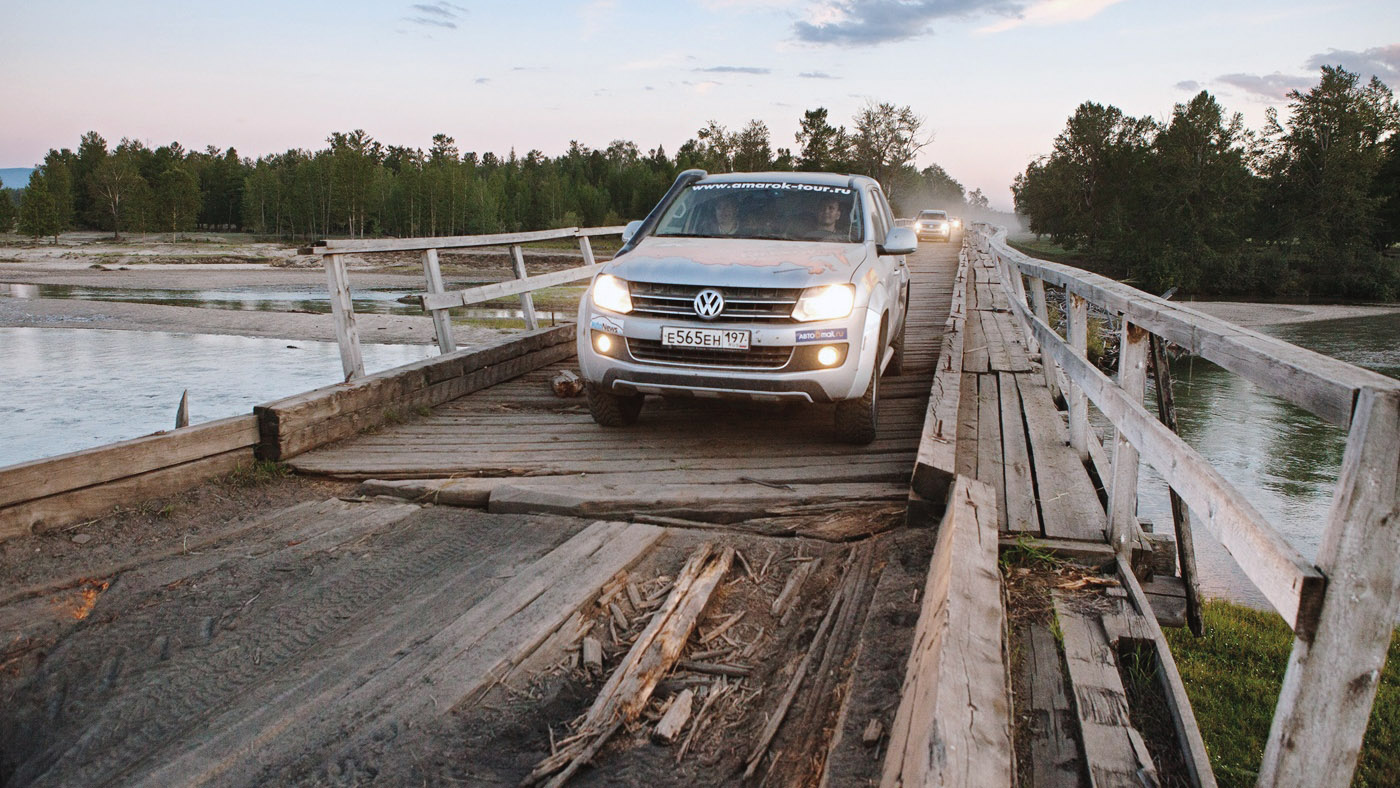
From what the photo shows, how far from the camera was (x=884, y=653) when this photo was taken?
128 inches

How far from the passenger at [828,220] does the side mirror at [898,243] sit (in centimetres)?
31

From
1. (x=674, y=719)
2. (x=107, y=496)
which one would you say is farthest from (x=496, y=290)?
(x=674, y=719)

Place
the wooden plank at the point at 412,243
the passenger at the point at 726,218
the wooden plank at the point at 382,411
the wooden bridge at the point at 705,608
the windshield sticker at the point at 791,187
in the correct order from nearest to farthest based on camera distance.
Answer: the wooden bridge at the point at 705,608 < the wooden plank at the point at 382,411 < the wooden plank at the point at 412,243 < the passenger at the point at 726,218 < the windshield sticker at the point at 791,187

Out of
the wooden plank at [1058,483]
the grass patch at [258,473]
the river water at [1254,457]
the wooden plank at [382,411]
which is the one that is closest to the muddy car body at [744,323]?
the wooden plank at [1058,483]

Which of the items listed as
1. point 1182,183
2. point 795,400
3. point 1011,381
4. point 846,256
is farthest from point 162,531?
point 1182,183

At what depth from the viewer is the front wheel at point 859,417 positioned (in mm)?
6098

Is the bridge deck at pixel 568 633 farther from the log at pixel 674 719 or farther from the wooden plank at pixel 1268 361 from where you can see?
the wooden plank at pixel 1268 361

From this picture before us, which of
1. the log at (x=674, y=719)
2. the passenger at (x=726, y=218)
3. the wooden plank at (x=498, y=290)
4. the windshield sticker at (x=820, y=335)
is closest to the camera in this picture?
the log at (x=674, y=719)

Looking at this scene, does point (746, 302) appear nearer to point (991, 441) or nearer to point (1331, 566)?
point (991, 441)

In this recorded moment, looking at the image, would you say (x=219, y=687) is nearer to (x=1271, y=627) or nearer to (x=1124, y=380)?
(x=1124, y=380)

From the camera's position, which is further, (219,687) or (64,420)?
(64,420)

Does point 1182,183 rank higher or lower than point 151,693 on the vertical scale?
higher

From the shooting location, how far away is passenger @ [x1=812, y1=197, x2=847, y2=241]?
685cm

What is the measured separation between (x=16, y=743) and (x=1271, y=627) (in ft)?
36.3
